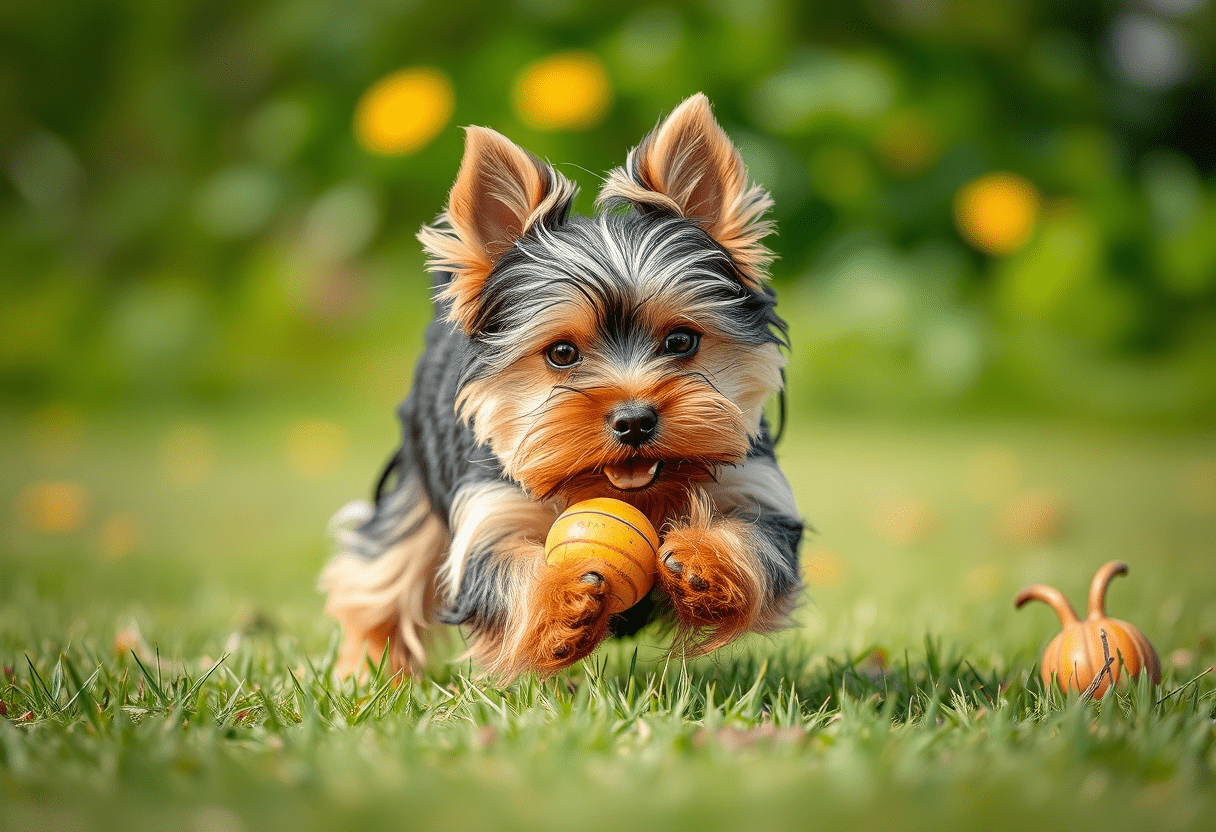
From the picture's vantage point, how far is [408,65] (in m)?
10.0

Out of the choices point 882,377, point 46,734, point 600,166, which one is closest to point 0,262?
point 600,166

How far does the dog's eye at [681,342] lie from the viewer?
2.80 m

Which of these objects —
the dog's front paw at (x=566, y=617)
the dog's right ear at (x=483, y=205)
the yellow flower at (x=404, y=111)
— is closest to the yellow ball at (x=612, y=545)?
the dog's front paw at (x=566, y=617)

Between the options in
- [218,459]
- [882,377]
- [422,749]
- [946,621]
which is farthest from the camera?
[882,377]

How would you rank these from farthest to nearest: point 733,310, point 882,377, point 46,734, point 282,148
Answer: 1. point 282,148
2. point 882,377
3. point 733,310
4. point 46,734

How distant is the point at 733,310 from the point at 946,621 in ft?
6.58

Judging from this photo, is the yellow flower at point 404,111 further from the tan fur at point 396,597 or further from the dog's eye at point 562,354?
the dog's eye at point 562,354

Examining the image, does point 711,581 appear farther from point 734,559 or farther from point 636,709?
point 636,709

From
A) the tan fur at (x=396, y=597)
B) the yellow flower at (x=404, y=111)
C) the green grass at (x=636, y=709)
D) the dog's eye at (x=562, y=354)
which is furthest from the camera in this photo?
the yellow flower at (x=404, y=111)

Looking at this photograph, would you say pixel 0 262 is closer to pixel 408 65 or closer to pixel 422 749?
pixel 408 65

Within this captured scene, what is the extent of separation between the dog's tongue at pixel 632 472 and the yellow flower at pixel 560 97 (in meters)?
7.10

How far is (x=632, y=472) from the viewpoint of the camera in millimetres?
2697

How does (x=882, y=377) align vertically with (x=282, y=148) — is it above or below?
below

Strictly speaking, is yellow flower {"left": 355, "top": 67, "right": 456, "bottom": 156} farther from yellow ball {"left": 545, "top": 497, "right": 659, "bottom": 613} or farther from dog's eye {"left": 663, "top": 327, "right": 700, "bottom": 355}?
yellow ball {"left": 545, "top": 497, "right": 659, "bottom": 613}
